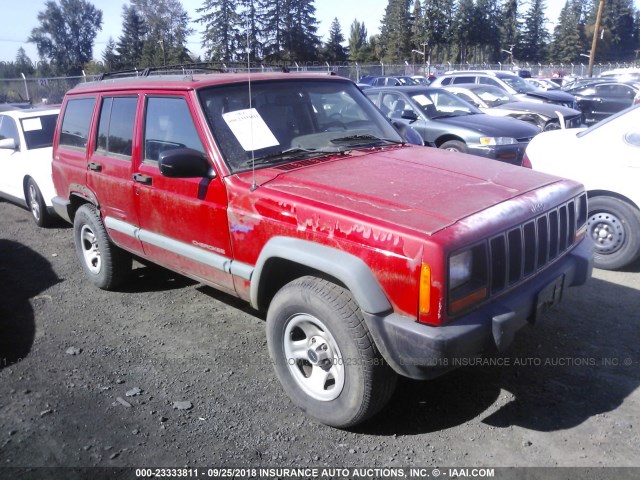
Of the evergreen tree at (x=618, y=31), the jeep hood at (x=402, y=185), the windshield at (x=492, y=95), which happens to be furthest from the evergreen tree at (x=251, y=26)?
the evergreen tree at (x=618, y=31)

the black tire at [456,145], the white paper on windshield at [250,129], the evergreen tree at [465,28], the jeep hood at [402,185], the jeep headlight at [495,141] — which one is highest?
the evergreen tree at [465,28]

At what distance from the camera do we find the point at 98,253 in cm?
519

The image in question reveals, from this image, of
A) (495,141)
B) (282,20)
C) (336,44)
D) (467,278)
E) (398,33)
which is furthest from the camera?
(398,33)

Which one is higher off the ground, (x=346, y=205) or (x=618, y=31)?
(x=618, y=31)

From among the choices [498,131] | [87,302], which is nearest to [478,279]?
[87,302]

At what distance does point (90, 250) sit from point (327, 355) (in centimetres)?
333

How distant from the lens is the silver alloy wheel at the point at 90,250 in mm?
5289

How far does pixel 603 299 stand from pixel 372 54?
87756mm

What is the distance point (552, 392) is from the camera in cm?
341

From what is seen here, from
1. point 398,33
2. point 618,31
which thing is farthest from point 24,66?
point 618,31

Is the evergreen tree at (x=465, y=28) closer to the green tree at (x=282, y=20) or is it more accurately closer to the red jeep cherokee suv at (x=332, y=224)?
the green tree at (x=282, y=20)

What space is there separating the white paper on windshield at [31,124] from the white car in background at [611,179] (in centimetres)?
698

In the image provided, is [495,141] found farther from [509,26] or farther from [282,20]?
[509,26]

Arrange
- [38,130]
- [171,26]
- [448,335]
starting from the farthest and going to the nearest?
[171,26], [38,130], [448,335]
